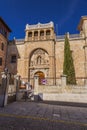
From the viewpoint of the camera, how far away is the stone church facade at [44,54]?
919 inches

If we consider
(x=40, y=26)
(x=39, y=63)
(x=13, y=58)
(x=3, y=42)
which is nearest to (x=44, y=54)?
(x=39, y=63)

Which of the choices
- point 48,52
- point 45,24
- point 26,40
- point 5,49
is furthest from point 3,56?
point 45,24

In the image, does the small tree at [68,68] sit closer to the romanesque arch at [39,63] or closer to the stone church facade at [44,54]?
the stone church facade at [44,54]

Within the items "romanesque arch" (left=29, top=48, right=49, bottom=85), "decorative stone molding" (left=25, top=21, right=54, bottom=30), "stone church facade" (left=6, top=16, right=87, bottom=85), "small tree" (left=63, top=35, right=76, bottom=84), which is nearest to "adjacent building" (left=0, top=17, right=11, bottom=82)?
"stone church facade" (left=6, top=16, right=87, bottom=85)

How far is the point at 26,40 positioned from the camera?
25.5m

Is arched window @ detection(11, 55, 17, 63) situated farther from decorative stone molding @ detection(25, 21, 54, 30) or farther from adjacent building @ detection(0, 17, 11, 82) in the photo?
decorative stone molding @ detection(25, 21, 54, 30)

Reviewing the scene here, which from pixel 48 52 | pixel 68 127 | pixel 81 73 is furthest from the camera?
pixel 48 52

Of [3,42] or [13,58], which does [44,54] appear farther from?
[3,42]

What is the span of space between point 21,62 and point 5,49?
4452 millimetres

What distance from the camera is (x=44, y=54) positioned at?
25.2m

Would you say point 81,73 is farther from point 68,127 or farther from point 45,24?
point 68,127

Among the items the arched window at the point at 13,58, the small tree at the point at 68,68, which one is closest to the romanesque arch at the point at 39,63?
the arched window at the point at 13,58

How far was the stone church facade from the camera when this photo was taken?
919 inches

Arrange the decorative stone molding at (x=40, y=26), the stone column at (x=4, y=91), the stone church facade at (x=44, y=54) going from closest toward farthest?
the stone column at (x=4, y=91), the stone church facade at (x=44, y=54), the decorative stone molding at (x=40, y=26)
